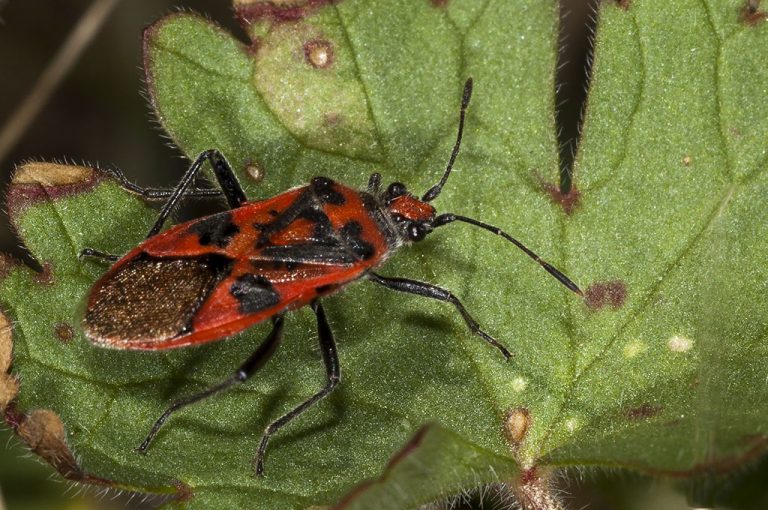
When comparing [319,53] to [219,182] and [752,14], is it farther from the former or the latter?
[752,14]

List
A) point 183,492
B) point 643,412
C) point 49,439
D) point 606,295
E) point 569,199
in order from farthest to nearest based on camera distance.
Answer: point 569,199
point 606,295
point 643,412
point 183,492
point 49,439

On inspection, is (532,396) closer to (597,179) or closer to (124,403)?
(597,179)

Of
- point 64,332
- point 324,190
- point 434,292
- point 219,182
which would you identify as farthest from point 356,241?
point 64,332

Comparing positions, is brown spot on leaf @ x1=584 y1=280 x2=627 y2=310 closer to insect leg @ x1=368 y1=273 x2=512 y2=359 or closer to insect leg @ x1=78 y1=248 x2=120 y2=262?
insect leg @ x1=368 y1=273 x2=512 y2=359

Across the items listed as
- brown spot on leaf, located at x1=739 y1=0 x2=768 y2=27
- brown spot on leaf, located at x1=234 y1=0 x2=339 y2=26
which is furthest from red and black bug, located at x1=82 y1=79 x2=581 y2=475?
brown spot on leaf, located at x1=739 y1=0 x2=768 y2=27

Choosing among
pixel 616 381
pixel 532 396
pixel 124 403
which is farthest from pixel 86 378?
pixel 616 381

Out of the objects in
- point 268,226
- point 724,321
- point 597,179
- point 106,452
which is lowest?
point 106,452

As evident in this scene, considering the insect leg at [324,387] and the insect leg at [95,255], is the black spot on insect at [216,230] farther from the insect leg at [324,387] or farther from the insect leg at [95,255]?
the insect leg at [324,387]
